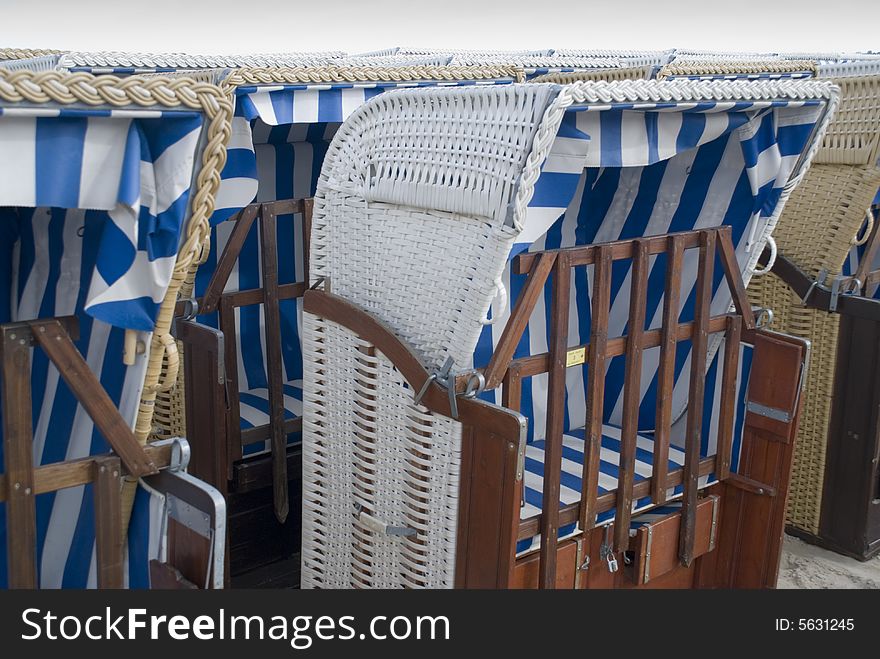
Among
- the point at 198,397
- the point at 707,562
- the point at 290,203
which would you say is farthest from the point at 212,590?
the point at 707,562

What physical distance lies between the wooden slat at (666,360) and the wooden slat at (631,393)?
0.08 m

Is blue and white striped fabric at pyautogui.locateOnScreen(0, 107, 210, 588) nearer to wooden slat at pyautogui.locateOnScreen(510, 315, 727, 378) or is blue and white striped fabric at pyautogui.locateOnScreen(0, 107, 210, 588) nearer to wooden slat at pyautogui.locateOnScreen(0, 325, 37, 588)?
wooden slat at pyautogui.locateOnScreen(0, 325, 37, 588)

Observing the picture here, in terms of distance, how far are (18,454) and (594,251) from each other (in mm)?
1473

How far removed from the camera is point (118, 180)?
1.72m

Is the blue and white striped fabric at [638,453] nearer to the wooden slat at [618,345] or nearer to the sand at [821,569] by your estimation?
A: the wooden slat at [618,345]

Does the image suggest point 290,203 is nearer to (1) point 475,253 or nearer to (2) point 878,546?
(1) point 475,253

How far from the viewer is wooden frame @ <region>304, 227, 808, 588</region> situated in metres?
2.45

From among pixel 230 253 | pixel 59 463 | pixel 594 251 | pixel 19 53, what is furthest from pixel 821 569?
pixel 19 53

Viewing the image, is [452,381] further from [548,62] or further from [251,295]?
[548,62]

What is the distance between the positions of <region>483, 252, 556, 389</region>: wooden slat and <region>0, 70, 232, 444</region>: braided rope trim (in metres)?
0.84

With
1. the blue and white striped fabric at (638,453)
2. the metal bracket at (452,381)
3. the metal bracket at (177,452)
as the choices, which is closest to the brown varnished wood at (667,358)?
the blue and white striped fabric at (638,453)

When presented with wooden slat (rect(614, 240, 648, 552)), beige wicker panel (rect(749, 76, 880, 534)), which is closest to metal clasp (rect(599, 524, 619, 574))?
wooden slat (rect(614, 240, 648, 552))

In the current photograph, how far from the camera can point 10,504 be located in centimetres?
196

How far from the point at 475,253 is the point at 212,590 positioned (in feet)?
3.10
